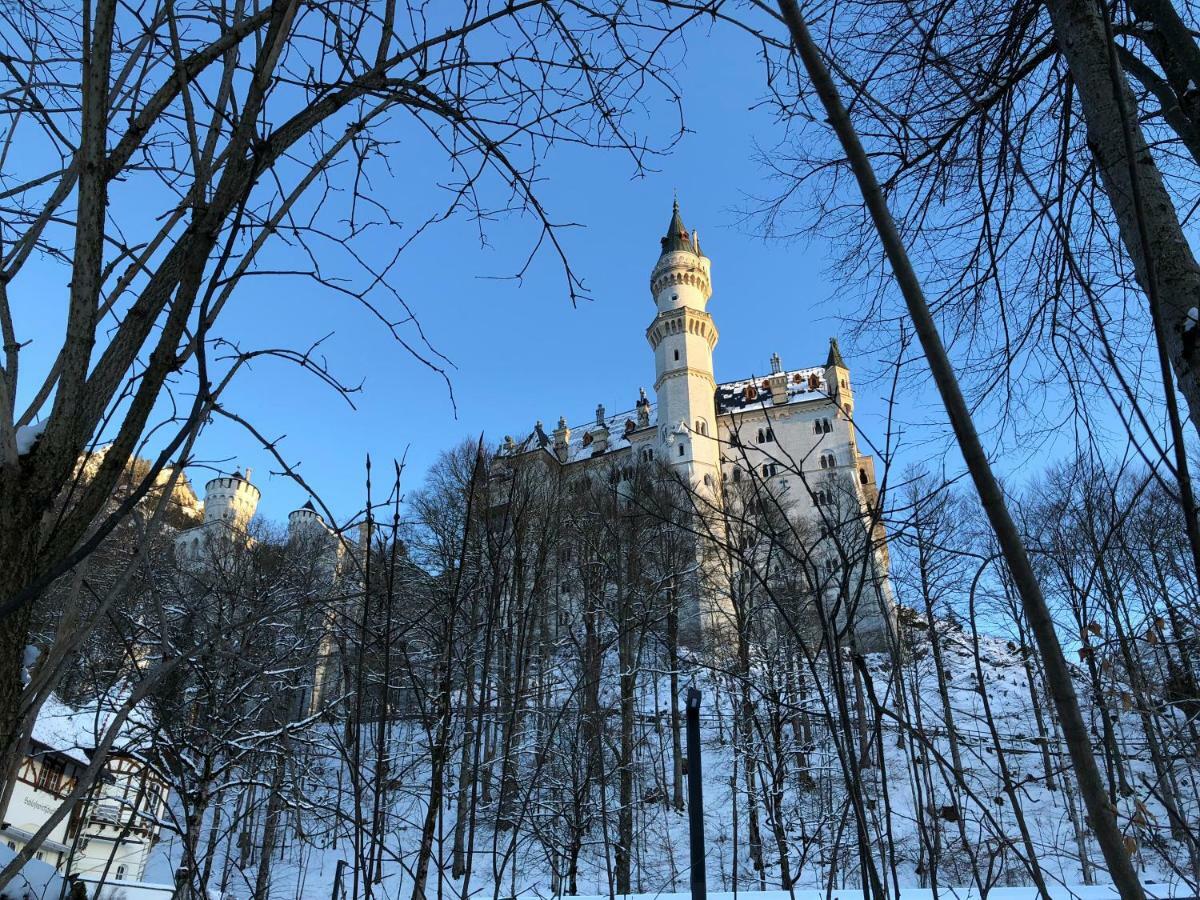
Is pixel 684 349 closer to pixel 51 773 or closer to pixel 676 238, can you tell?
pixel 676 238

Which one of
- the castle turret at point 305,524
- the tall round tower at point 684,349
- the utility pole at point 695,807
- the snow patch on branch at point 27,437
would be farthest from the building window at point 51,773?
the tall round tower at point 684,349

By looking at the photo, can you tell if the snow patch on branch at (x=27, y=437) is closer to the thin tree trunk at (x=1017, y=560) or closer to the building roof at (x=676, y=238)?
the thin tree trunk at (x=1017, y=560)

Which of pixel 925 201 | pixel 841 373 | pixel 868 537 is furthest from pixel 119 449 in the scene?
pixel 841 373

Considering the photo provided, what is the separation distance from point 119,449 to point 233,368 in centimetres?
20

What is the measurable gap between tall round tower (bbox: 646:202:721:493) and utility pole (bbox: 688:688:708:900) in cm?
3502

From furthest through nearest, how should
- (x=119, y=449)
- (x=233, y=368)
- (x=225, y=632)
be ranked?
(x=225, y=632)
(x=233, y=368)
(x=119, y=449)

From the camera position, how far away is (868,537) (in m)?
1.38

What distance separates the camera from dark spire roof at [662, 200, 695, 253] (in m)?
45.0

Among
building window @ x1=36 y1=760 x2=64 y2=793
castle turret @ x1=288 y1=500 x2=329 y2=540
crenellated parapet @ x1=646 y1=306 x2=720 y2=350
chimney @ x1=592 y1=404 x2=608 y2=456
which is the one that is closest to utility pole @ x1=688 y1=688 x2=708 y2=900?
castle turret @ x1=288 y1=500 x2=329 y2=540

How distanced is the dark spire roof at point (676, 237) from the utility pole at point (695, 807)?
145ft

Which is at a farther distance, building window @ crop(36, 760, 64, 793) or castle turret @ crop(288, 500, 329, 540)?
building window @ crop(36, 760, 64, 793)

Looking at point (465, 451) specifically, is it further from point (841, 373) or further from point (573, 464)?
point (841, 373)

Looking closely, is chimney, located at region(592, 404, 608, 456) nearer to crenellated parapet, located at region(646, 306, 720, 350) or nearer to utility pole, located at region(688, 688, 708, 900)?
crenellated parapet, located at region(646, 306, 720, 350)

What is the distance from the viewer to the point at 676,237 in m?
45.5
